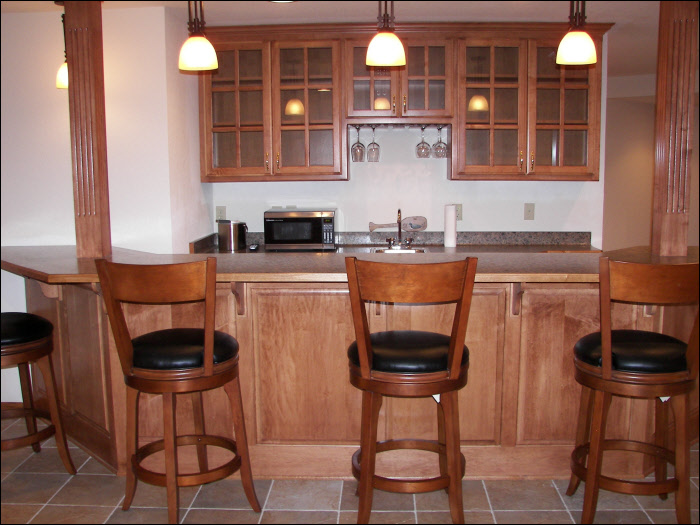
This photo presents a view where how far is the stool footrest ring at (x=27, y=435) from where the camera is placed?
2574 millimetres

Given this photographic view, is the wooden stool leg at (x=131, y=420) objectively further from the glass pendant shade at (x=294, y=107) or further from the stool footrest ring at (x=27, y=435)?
the glass pendant shade at (x=294, y=107)

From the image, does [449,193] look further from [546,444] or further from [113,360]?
[113,360]

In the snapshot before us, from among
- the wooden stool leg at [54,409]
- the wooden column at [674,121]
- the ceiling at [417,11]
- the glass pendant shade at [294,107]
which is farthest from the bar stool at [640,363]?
the glass pendant shade at [294,107]

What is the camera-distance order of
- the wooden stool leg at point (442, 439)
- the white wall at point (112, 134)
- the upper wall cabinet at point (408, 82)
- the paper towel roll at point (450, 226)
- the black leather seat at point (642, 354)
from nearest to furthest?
the black leather seat at point (642, 354)
the wooden stool leg at point (442, 439)
the white wall at point (112, 134)
the upper wall cabinet at point (408, 82)
the paper towel roll at point (450, 226)

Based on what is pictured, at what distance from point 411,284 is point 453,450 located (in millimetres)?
598

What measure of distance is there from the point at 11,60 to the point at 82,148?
1.14 m

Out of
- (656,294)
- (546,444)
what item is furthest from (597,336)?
(546,444)

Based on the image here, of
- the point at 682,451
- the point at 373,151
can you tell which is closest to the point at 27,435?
the point at 682,451

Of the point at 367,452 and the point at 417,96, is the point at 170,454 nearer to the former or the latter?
the point at 367,452

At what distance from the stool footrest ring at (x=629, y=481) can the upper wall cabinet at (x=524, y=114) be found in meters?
2.21

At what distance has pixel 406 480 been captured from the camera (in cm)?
239

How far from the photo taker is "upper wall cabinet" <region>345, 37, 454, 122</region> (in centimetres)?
416

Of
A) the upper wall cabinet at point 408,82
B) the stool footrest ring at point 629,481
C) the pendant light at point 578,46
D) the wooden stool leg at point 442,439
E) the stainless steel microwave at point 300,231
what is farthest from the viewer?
the stainless steel microwave at point 300,231

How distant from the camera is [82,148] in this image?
2924 mm
